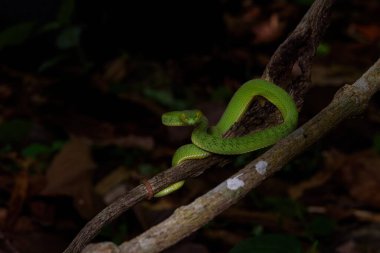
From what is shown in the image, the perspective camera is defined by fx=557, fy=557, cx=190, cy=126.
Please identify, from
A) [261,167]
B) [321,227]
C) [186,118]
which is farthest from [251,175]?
[321,227]

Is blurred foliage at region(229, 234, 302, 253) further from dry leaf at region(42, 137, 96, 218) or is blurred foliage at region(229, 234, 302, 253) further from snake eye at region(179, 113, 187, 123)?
dry leaf at region(42, 137, 96, 218)

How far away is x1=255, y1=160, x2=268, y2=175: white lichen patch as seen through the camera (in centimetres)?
182

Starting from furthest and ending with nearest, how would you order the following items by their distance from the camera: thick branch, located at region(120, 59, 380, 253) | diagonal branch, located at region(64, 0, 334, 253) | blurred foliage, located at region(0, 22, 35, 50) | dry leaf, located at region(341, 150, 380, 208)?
blurred foliage, located at region(0, 22, 35, 50), dry leaf, located at region(341, 150, 380, 208), diagonal branch, located at region(64, 0, 334, 253), thick branch, located at region(120, 59, 380, 253)

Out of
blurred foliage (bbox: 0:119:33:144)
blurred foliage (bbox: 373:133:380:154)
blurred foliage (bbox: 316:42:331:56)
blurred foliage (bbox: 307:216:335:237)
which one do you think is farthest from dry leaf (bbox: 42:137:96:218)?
blurred foliage (bbox: 316:42:331:56)

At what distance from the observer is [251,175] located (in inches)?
71.2

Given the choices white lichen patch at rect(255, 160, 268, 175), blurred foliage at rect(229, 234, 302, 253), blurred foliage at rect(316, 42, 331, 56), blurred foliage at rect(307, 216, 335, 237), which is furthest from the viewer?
blurred foliage at rect(316, 42, 331, 56)

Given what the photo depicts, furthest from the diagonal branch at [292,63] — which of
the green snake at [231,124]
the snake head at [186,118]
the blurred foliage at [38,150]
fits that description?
the blurred foliage at [38,150]

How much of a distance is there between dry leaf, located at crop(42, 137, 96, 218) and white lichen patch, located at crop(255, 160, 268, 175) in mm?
1934

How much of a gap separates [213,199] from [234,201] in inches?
2.6

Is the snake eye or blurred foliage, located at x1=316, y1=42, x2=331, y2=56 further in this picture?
blurred foliage, located at x1=316, y1=42, x2=331, y2=56

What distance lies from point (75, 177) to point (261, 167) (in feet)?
7.58

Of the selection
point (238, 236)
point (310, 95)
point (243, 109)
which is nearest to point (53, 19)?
point (310, 95)

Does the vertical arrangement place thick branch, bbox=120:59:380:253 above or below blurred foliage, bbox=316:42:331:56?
below

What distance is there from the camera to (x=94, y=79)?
5.95 meters
